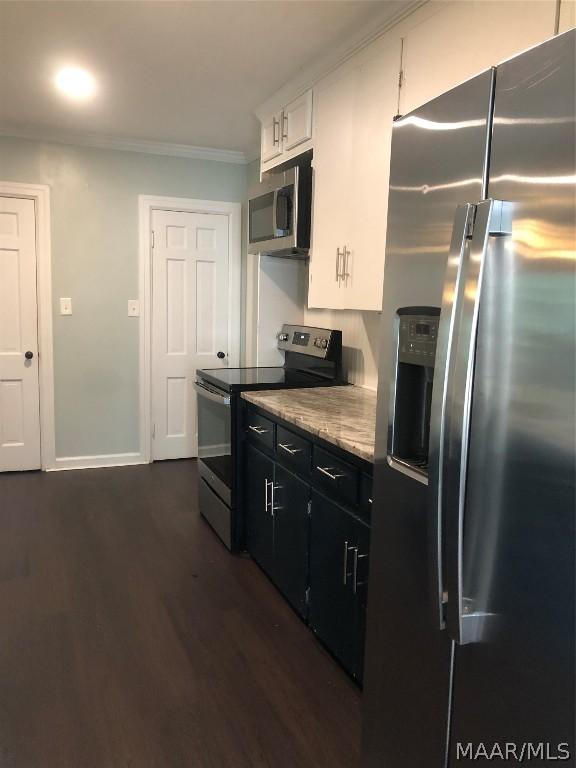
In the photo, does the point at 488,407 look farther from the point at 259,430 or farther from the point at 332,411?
the point at 259,430

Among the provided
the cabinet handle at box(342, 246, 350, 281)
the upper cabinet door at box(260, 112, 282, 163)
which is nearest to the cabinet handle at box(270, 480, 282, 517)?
the cabinet handle at box(342, 246, 350, 281)

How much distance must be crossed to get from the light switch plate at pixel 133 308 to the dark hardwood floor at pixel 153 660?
5.62 ft

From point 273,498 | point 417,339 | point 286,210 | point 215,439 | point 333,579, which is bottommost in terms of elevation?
point 333,579

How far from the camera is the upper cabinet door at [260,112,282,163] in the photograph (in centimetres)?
324

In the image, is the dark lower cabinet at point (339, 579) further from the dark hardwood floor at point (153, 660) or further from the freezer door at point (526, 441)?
the freezer door at point (526, 441)

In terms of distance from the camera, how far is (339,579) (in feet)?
6.64

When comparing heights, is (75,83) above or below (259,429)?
above

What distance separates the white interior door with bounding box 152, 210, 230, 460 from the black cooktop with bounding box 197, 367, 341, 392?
1.25m

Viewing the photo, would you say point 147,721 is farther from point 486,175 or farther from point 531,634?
point 486,175

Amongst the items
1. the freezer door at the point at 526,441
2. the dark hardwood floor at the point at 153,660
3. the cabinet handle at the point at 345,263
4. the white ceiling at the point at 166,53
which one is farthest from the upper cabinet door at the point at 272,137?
the freezer door at the point at 526,441

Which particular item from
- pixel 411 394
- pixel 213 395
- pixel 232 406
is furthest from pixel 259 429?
pixel 411 394

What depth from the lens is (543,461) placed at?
0.89 metres

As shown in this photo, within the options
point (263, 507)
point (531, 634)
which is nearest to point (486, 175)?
point (531, 634)

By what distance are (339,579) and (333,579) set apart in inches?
2.0
